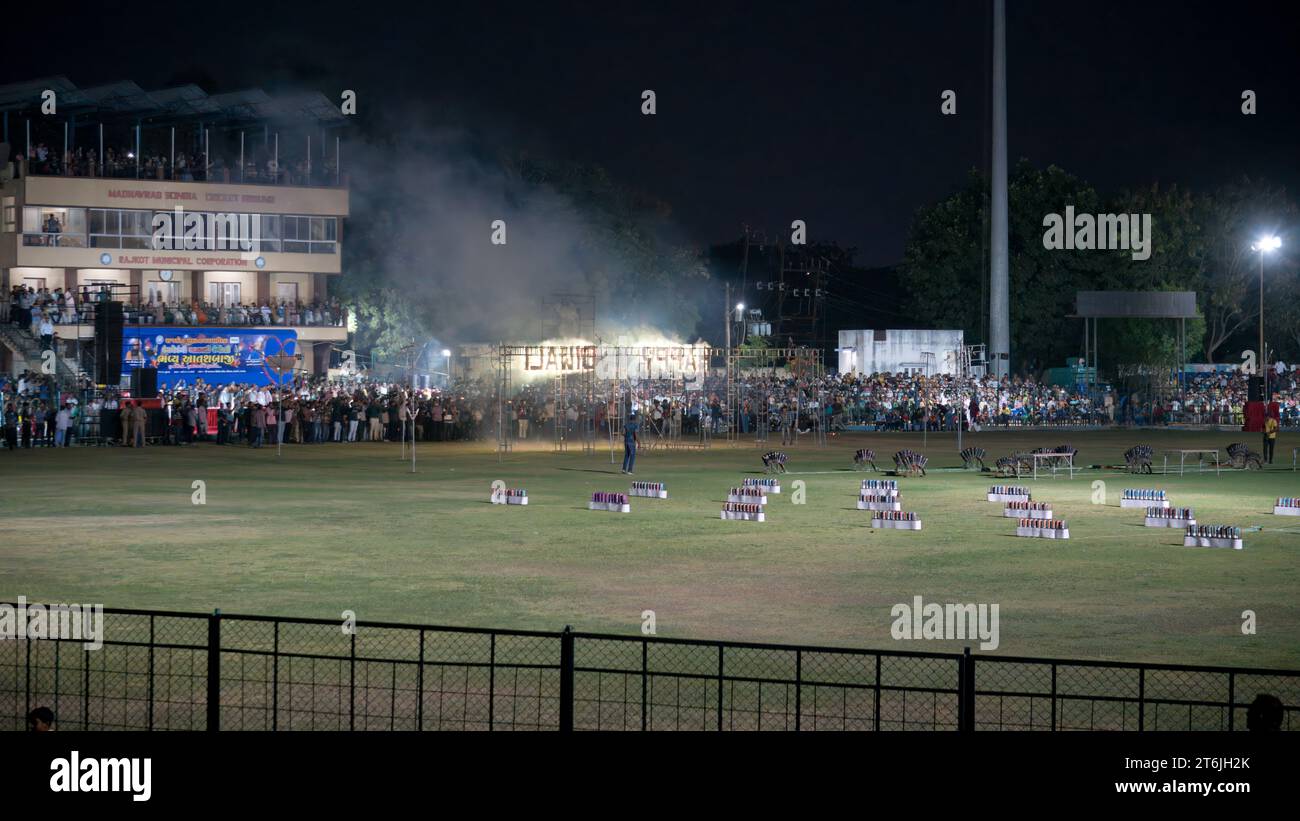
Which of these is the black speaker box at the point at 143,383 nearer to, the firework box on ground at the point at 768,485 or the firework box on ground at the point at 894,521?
the firework box on ground at the point at 768,485

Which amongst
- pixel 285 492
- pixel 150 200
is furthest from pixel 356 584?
pixel 150 200

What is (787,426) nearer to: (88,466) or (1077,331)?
(88,466)

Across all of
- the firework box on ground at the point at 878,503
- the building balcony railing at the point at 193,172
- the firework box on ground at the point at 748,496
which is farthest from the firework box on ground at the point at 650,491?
the building balcony railing at the point at 193,172

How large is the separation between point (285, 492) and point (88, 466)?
426 inches

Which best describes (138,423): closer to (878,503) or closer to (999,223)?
(878,503)

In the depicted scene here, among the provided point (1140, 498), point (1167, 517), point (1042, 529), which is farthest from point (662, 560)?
point (1140, 498)

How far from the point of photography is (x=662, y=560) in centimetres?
2108

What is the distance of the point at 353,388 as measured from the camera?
65562mm

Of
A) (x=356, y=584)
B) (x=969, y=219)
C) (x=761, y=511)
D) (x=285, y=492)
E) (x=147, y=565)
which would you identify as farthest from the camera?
(x=969, y=219)

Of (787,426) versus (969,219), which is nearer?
(787,426)

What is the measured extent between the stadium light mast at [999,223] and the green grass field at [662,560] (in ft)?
146

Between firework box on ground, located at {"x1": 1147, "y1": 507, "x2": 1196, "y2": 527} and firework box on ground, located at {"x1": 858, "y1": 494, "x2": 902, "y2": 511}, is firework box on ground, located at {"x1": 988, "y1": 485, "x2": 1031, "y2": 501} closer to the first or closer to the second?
firework box on ground, located at {"x1": 858, "y1": 494, "x2": 902, "y2": 511}

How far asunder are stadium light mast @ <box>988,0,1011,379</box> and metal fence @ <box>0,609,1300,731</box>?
68173 mm

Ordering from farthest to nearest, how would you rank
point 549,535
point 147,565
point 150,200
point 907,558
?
point 150,200, point 549,535, point 907,558, point 147,565
